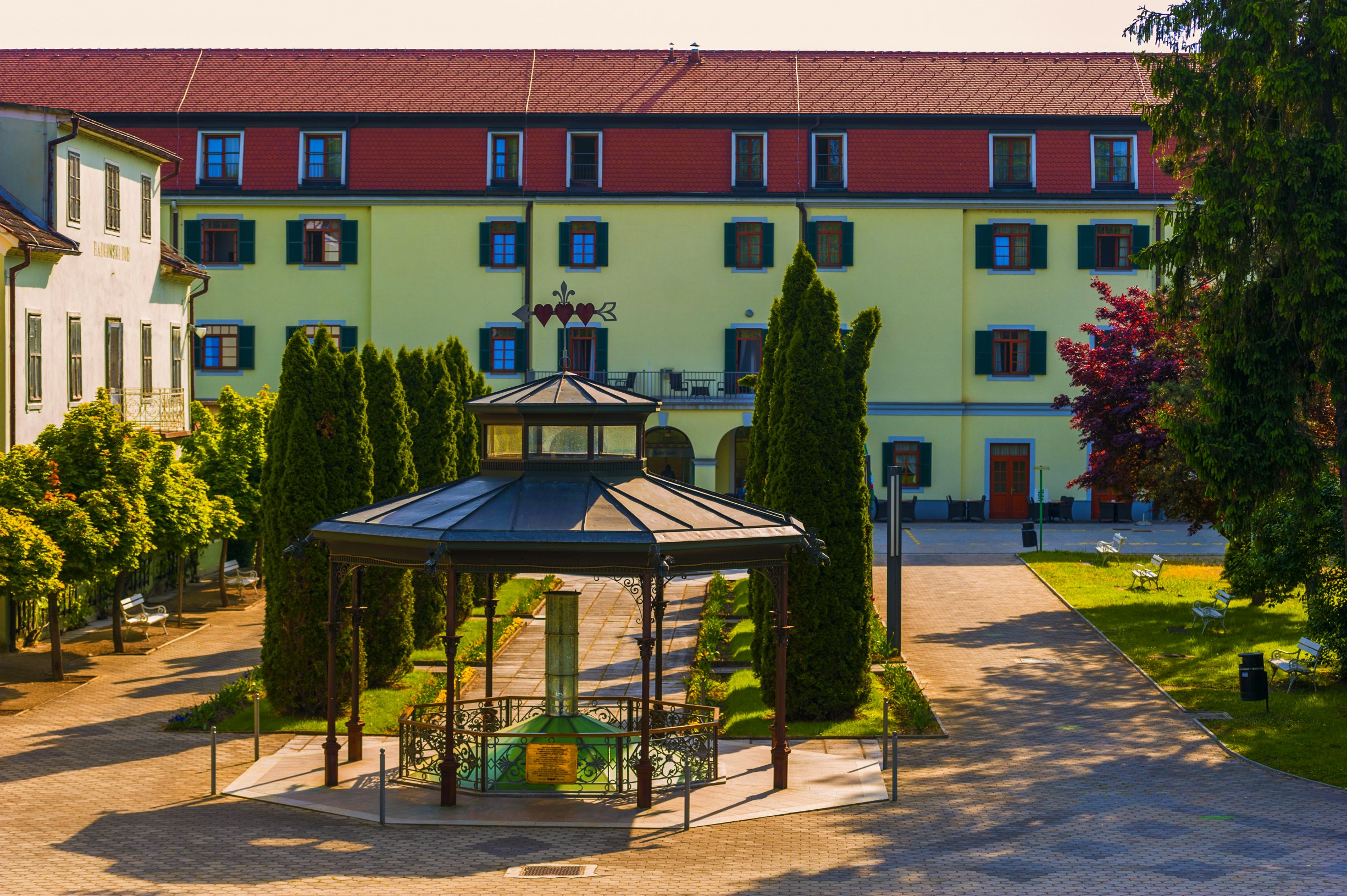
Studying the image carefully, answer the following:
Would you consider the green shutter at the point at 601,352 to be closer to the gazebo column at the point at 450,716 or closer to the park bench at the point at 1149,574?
the park bench at the point at 1149,574

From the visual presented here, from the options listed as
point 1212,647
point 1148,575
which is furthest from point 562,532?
point 1148,575

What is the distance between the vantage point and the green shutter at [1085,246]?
1809 inches

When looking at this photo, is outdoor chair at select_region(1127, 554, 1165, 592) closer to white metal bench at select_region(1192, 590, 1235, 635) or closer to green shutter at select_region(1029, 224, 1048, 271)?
white metal bench at select_region(1192, 590, 1235, 635)

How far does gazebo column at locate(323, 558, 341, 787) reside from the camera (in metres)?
16.0

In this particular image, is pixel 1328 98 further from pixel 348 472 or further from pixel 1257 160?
pixel 348 472

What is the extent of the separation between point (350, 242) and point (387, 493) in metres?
24.7

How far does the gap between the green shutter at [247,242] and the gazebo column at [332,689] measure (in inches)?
1241

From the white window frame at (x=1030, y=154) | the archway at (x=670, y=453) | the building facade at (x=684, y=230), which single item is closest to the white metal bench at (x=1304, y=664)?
the building facade at (x=684, y=230)

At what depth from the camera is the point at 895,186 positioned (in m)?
45.7

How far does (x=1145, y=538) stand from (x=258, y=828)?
107 feet

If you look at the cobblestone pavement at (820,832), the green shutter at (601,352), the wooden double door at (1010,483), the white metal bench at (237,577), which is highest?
the green shutter at (601,352)

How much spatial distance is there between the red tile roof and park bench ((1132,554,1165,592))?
1855 cm

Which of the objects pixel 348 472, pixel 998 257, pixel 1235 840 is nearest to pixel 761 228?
pixel 998 257

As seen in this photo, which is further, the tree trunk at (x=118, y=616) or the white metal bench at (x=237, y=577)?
the white metal bench at (x=237, y=577)
